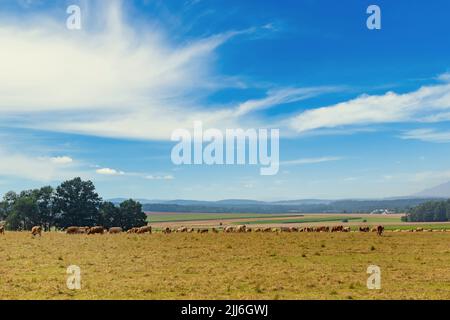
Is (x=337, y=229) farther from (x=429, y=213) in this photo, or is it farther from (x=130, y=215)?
(x=429, y=213)

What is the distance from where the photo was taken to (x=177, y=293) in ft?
58.9

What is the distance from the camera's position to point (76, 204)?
101125 millimetres

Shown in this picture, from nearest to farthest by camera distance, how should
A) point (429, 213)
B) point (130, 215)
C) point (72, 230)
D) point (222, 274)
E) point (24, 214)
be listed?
point (222, 274) < point (72, 230) < point (24, 214) < point (130, 215) < point (429, 213)

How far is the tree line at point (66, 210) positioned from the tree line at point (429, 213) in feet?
355

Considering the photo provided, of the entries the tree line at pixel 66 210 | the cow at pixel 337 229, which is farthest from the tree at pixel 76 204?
the cow at pixel 337 229

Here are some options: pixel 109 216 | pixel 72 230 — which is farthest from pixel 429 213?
pixel 72 230

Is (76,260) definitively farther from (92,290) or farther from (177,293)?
(177,293)

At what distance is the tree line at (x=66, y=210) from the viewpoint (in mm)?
97869

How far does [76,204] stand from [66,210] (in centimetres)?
262
